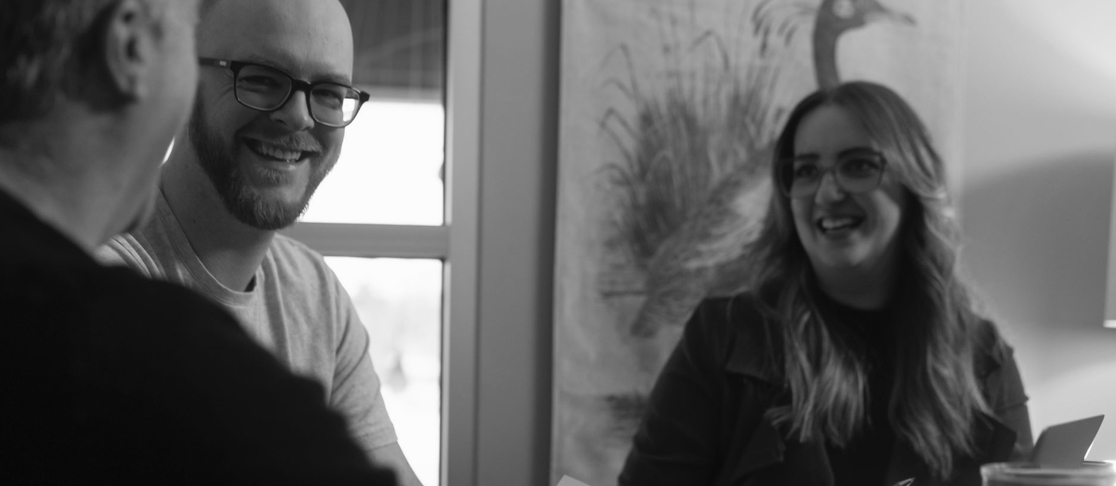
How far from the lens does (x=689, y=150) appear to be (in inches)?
116

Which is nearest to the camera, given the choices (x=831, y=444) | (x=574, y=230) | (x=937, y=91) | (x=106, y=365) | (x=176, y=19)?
(x=106, y=365)

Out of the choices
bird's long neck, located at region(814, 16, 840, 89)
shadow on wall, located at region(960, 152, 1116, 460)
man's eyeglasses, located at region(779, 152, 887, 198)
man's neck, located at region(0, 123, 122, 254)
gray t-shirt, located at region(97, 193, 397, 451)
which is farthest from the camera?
shadow on wall, located at region(960, 152, 1116, 460)

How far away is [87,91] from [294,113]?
99 cm

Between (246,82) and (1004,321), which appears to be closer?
(246,82)

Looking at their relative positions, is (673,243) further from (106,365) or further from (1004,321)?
(106,365)

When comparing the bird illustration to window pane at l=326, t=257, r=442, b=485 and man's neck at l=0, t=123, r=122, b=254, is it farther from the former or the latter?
man's neck at l=0, t=123, r=122, b=254

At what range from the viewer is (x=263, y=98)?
1.56 m

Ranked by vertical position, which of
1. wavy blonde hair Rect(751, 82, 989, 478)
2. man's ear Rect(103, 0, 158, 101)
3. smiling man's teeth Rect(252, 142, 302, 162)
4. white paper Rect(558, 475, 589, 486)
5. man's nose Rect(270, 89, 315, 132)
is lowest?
white paper Rect(558, 475, 589, 486)

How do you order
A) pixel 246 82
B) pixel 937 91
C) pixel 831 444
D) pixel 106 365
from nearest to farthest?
pixel 106 365 < pixel 246 82 < pixel 831 444 < pixel 937 91

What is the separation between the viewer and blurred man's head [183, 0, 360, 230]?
1554mm

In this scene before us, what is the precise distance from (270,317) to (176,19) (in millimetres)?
1023

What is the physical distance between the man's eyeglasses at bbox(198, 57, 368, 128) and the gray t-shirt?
0.65ft

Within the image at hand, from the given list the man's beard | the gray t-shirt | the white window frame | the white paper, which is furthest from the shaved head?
the white window frame

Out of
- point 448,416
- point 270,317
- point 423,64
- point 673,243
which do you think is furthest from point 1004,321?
point 270,317
